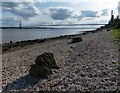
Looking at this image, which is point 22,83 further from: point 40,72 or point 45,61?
point 45,61

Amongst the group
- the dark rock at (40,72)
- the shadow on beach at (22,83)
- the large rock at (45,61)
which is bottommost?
the shadow on beach at (22,83)

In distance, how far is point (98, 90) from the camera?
6.41 m

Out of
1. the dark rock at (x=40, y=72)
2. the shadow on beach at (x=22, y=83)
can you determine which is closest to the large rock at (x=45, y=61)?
the dark rock at (x=40, y=72)

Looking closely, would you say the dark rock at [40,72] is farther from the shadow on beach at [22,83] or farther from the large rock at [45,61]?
the large rock at [45,61]

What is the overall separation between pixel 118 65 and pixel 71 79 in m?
3.02

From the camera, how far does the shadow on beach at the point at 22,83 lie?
775cm

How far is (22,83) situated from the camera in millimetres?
8133

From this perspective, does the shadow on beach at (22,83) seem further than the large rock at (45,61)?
No

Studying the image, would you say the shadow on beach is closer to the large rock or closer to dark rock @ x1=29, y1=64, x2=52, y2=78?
dark rock @ x1=29, y1=64, x2=52, y2=78

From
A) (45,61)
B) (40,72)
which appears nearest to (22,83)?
(40,72)

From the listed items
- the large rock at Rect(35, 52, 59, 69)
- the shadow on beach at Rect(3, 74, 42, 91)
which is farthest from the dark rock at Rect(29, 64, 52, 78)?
the large rock at Rect(35, 52, 59, 69)

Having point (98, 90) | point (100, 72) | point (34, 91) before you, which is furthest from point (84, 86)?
point (34, 91)

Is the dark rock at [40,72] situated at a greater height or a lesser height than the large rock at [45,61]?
lesser

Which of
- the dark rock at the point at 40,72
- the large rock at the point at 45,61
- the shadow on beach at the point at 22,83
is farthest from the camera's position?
the large rock at the point at 45,61
